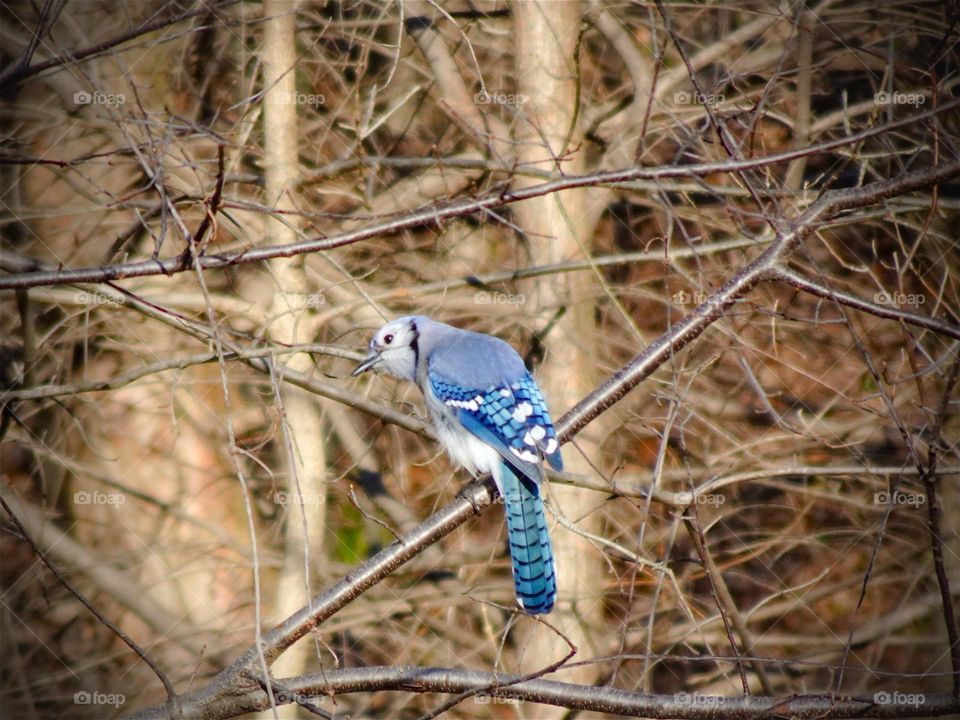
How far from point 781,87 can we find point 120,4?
3631mm

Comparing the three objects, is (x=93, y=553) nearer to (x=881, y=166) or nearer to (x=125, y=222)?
(x=125, y=222)

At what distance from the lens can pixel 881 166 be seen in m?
6.04

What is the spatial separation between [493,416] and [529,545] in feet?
1.78

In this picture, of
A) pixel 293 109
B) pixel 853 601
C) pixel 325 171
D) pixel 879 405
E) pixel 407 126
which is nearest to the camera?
pixel 325 171

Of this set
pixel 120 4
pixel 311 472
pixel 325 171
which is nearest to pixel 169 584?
pixel 311 472

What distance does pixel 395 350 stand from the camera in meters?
4.07

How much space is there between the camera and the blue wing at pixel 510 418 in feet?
11.0
